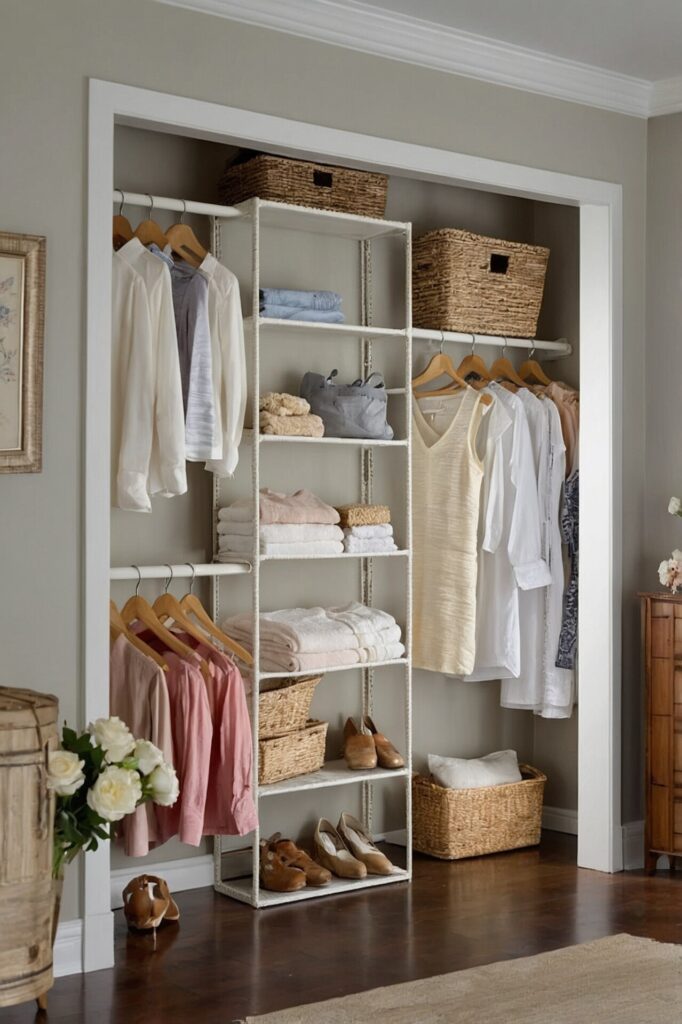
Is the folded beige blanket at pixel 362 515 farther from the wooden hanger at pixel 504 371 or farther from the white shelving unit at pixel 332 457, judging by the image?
the wooden hanger at pixel 504 371

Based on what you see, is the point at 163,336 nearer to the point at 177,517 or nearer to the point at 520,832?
the point at 177,517

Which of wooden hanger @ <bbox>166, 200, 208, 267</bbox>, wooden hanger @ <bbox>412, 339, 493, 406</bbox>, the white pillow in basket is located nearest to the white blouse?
wooden hanger @ <bbox>166, 200, 208, 267</bbox>

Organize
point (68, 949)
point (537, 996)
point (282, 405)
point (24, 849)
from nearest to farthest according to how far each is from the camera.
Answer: point (24, 849), point (537, 996), point (68, 949), point (282, 405)

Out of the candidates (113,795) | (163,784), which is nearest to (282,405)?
(163,784)

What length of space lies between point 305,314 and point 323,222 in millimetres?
354

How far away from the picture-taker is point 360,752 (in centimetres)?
466

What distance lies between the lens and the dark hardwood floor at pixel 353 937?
3414mm

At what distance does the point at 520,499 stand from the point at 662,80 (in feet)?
5.28

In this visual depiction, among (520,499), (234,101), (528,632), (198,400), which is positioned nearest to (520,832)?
(528,632)

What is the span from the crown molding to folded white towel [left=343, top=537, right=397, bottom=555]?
159cm

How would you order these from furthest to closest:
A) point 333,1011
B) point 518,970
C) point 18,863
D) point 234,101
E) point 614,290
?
point 614,290, point 234,101, point 518,970, point 333,1011, point 18,863

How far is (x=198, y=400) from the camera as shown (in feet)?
13.4

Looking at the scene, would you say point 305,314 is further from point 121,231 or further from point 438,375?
point 438,375

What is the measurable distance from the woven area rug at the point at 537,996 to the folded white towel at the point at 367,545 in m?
1.50
